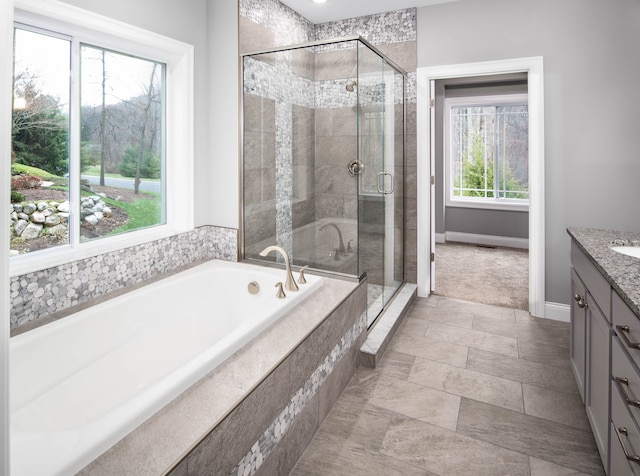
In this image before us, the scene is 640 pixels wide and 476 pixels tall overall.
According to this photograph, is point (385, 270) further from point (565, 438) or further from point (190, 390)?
point (190, 390)

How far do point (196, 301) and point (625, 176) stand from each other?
3164 mm

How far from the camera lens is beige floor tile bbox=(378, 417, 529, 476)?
168 centimetres

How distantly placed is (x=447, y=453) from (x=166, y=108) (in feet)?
8.57

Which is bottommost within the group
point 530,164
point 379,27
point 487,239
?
point 487,239

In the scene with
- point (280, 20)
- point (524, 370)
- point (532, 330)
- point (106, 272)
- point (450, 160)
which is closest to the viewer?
point (106, 272)

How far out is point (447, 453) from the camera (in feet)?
5.81

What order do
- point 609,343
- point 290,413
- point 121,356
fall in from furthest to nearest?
point 121,356 → point 290,413 → point 609,343

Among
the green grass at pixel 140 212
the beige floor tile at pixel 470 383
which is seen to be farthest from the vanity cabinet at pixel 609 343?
the green grass at pixel 140 212

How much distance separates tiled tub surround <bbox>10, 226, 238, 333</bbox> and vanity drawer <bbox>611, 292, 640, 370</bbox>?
7.39ft

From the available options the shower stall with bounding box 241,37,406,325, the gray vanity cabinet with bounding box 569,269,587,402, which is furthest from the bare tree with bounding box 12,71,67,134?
the gray vanity cabinet with bounding box 569,269,587,402

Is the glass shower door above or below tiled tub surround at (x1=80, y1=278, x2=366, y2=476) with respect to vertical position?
above

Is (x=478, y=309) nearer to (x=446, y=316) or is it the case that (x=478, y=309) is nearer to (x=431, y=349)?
(x=446, y=316)

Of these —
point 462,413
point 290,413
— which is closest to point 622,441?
point 462,413

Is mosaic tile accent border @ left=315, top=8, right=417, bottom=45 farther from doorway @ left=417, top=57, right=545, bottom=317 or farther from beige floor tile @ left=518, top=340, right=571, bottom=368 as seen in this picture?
beige floor tile @ left=518, top=340, right=571, bottom=368
